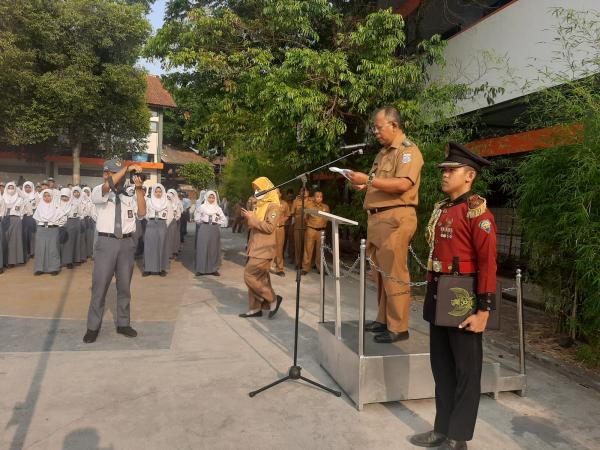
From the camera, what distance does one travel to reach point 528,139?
6.72 metres

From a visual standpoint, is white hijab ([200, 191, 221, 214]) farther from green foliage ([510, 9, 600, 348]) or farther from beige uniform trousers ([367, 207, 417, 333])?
beige uniform trousers ([367, 207, 417, 333])

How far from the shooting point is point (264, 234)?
5.88 m

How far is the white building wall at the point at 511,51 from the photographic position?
6.52m

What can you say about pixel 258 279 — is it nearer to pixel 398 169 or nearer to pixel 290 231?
pixel 398 169

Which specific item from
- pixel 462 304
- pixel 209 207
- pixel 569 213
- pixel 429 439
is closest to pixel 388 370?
pixel 429 439

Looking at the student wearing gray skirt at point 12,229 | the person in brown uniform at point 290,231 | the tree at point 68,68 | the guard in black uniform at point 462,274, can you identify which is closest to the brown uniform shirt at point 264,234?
the guard in black uniform at point 462,274

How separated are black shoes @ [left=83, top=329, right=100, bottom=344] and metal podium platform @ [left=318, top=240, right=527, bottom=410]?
8.46 ft

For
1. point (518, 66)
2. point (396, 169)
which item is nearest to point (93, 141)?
point (518, 66)

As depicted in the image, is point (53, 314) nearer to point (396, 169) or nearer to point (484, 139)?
point (396, 169)

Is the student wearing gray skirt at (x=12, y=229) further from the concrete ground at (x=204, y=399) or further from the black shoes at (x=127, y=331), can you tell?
the black shoes at (x=127, y=331)

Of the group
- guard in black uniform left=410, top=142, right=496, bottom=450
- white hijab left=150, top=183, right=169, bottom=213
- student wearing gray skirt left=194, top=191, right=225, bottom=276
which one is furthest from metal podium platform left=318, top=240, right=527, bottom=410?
white hijab left=150, top=183, right=169, bottom=213

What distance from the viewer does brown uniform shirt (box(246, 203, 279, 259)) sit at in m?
5.75

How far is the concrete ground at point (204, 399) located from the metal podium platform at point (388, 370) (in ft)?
0.35

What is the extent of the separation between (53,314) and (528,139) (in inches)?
267
